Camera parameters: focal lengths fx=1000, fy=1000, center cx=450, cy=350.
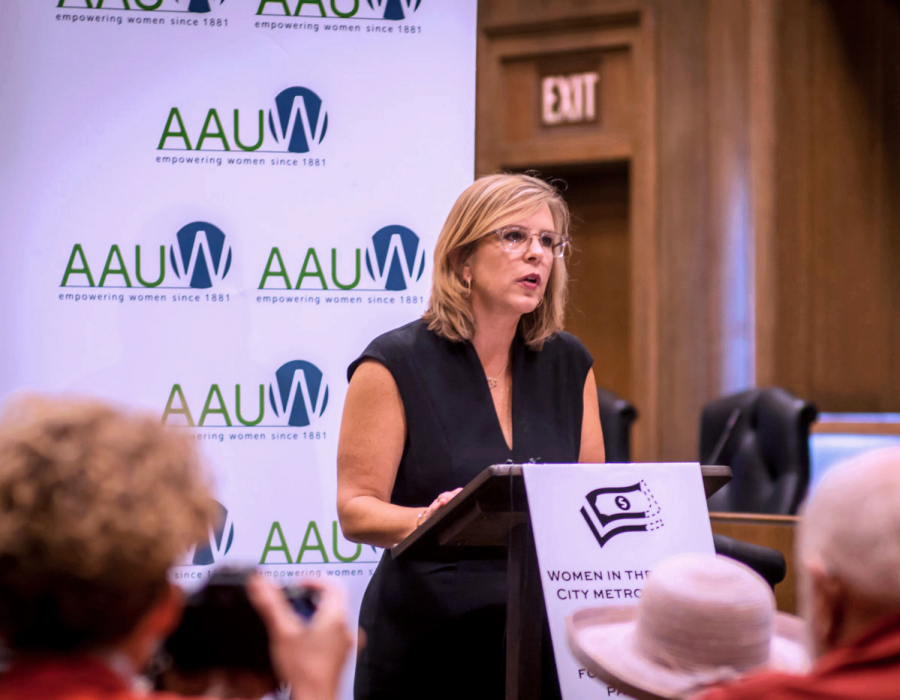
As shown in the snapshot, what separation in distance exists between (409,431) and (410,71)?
1349 mm

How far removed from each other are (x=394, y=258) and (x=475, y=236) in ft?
2.44

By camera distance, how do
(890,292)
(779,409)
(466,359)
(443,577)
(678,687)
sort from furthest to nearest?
(890,292) → (779,409) → (466,359) → (443,577) → (678,687)

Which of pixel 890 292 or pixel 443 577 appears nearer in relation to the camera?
pixel 443 577

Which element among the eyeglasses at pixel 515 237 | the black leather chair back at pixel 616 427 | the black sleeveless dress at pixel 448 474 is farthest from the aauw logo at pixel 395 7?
the black leather chair back at pixel 616 427

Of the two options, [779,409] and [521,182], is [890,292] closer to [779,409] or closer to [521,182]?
[779,409]

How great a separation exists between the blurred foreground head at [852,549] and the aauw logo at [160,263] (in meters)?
2.33

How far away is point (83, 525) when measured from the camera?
0.79 metres

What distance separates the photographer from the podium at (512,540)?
1.74 metres

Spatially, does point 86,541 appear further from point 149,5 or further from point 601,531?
point 149,5

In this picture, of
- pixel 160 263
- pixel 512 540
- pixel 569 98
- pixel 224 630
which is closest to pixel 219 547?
pixel 160 263

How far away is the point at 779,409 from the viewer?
414 cm

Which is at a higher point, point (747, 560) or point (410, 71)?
point (410, 71)

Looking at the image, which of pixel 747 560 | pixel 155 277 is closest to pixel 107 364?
pixel 155 277

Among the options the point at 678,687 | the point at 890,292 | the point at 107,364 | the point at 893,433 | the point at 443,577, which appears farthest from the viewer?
the point at 890,292
